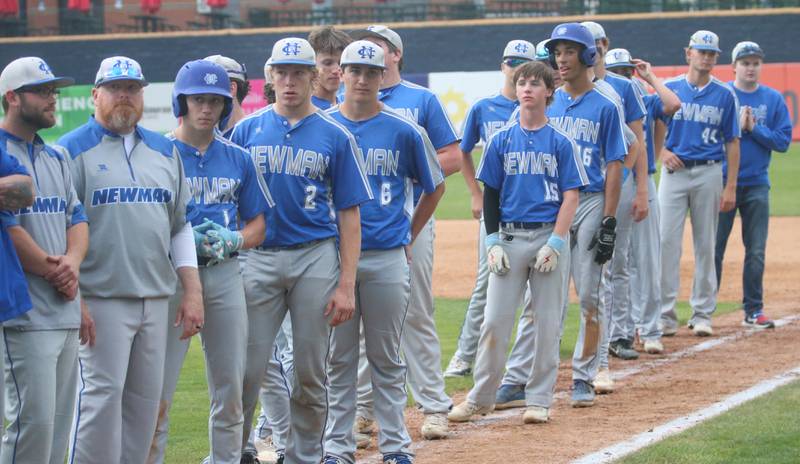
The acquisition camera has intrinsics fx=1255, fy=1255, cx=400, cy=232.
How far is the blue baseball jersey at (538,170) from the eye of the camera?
275 inches

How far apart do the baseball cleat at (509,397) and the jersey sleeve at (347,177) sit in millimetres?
2412

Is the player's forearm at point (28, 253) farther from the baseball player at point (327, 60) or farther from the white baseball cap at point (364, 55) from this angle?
the baseball player at point (327, 60)

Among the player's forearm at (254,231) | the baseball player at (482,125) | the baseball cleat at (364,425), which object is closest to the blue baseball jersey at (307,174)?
the player's forearm at (254,231)

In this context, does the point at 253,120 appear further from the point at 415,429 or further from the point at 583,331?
the point at 583,331

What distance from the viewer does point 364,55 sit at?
19.5 ft

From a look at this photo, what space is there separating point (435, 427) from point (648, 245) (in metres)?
3.46

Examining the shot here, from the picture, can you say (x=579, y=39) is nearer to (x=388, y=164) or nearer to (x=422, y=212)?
(x=422, y=212)

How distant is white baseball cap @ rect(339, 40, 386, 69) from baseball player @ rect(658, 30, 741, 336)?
4.62 meters

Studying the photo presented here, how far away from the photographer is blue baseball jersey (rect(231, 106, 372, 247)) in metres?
5.62

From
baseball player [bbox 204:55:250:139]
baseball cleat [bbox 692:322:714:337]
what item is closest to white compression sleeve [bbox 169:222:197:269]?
baseball player [bbox 204:55:250:139]

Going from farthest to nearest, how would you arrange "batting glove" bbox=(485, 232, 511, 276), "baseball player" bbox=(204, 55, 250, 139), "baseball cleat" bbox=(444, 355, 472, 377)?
1. "baseball cleat" bbox=(444, 355, 472, 377)
2. "batting glove" bbox=(485, 232, 511, 276)
3. "baseball player" bbox=(204, 55, 250, 139)

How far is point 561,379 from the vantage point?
861 cm

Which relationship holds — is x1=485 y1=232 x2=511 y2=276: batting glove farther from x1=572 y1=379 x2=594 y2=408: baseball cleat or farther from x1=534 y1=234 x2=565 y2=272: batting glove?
x1=572 y1=379 x2=594 y2=408: baseball cleat

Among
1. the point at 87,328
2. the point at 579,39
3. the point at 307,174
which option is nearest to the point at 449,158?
the point at 579,39
